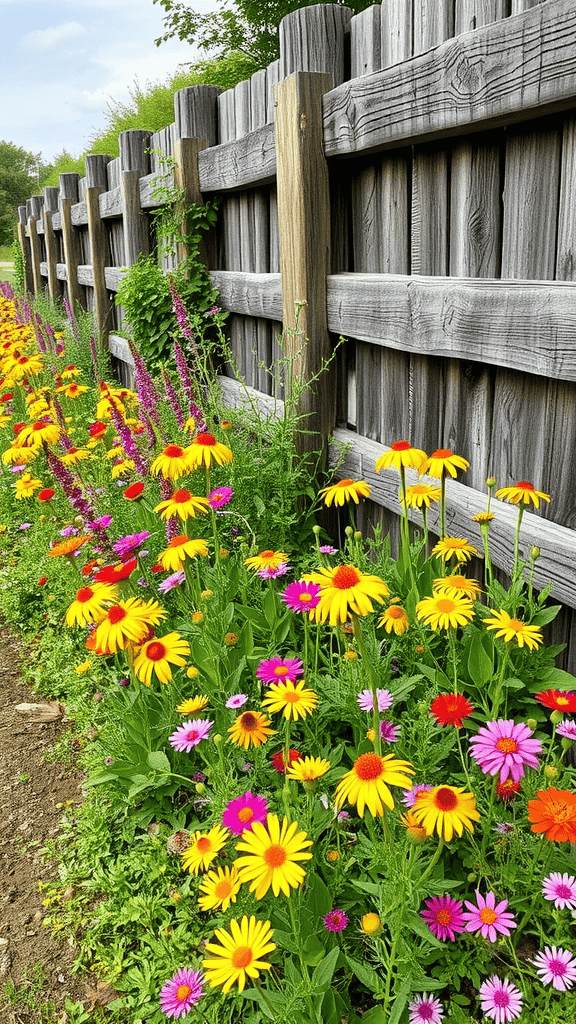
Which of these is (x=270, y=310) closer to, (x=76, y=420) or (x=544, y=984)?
(x=76, y=420)

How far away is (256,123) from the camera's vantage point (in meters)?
3.85

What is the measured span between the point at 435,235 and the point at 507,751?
1.68 meters

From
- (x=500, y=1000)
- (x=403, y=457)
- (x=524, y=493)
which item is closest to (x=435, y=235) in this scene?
(x=403, y=457)

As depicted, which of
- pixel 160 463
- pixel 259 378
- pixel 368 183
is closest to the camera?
pixel 160 463

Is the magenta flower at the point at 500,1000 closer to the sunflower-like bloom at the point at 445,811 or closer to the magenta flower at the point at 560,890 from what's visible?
the magenta flower at the point at 560,890

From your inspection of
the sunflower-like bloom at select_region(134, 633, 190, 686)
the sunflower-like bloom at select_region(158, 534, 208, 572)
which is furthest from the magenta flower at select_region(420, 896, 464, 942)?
the sunflower-like bloom at select_region(158, 534, 208, 572)

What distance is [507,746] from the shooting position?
4.76ft

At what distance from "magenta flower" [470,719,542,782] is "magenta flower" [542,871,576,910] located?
315 mm

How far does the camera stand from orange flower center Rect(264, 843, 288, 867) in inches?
49.5

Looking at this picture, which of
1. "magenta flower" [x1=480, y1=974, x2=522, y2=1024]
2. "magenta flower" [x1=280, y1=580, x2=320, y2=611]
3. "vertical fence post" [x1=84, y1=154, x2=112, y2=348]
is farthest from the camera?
"vertical fence post" [x1=84, y1=154, x2=112, y2=348]

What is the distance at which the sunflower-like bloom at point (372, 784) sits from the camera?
1.24m

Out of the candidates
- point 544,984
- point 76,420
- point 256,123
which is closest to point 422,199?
point 256,123

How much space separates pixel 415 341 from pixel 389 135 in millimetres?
674

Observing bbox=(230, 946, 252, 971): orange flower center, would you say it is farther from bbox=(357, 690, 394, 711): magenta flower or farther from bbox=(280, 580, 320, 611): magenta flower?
bbox=(280, 580, 320, 611): magenta flower
